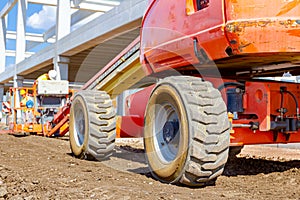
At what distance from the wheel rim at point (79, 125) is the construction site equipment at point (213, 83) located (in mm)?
1427

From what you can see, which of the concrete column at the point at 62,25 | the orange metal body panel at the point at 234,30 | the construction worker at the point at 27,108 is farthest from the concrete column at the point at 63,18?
the orange metal body panel at the point at 234,30

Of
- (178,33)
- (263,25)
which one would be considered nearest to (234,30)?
(263,25)

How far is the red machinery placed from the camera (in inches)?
156

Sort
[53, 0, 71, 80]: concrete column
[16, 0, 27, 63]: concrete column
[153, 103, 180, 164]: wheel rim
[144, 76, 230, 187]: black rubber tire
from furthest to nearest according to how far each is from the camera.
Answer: [16, 0, 27, 63]: concrete column
[53, 0, 71, 80]: concrete column
[153, 103, 180, 164]: wheel rim
[144, 76, 230, 187]: black rubber tire

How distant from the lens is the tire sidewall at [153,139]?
4.25 meters

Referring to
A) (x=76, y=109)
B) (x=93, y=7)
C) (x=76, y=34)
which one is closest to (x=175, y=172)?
(x=76, y=109)

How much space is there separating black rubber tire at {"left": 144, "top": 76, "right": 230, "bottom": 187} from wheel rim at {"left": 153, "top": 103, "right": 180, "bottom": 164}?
0.29 meters

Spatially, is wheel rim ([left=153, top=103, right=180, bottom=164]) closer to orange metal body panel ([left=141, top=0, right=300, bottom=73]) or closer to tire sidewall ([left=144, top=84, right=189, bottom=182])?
tire sidewall ([left=144, top=84, right=189, bottom=182])

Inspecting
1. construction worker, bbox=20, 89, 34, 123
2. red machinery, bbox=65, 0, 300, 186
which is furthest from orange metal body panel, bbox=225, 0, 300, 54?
construction worker, bbox=20, 89, 34, 123

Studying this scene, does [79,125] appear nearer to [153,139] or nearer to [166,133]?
[153,139]

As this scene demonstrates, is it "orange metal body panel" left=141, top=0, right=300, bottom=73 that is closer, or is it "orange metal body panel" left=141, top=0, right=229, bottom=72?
"orange metal body panel" left=141, top=0, right=300, bottom=73

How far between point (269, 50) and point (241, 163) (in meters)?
3.07

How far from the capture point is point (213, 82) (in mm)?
4938

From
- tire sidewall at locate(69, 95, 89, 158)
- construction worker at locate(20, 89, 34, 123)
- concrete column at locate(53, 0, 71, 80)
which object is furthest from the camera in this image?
concrete column at locate(53, 0, 71, 80)
